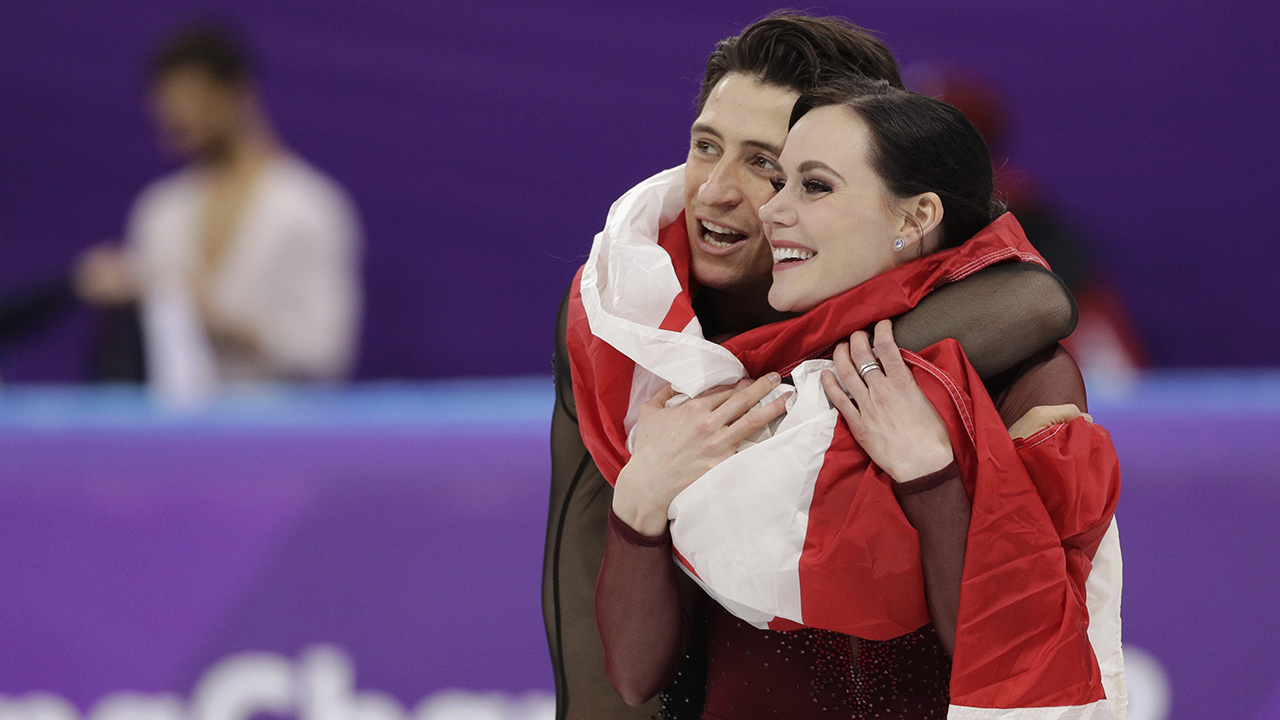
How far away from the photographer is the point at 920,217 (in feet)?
5.19

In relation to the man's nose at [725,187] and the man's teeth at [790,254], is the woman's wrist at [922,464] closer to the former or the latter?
the man's teeth at [790,254]

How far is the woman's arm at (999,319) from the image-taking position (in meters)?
1.50

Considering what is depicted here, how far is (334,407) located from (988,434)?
74.7 inches

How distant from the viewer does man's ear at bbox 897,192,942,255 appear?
1.56m

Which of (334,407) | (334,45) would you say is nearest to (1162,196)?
(334,45)

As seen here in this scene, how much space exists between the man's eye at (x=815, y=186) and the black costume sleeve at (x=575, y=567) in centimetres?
37

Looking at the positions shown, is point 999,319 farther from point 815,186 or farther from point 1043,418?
point 815,186

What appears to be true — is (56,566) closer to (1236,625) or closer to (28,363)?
(1236,625)

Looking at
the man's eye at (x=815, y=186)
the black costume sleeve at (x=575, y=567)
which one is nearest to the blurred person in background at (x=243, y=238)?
the black costume sleeve at (x=575, y=567)

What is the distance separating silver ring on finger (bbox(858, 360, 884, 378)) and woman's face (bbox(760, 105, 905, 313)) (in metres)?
0.13

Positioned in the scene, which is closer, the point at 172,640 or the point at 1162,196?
the point at 172,640

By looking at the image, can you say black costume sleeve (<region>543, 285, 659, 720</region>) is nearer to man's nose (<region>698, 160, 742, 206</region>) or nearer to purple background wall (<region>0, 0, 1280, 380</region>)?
man's nose (<region>698, 160, 742, 206</region>)

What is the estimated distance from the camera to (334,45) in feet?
19.0

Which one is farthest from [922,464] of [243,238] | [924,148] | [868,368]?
[243,238]
